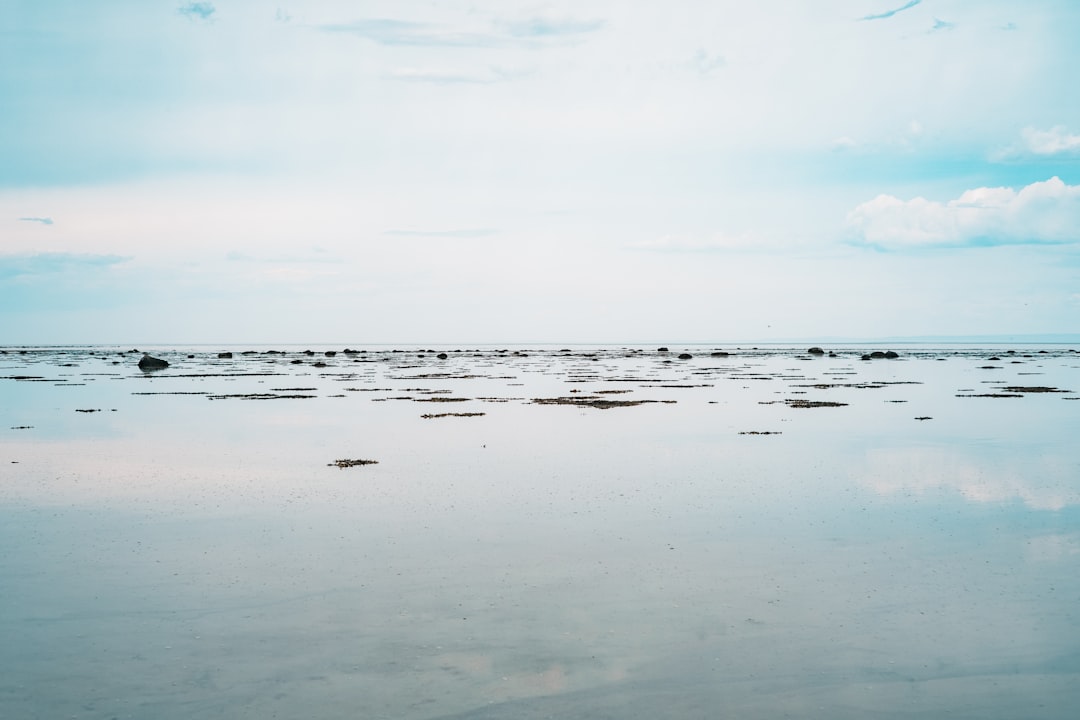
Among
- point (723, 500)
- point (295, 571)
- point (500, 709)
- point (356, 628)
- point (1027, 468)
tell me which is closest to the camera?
point (500, 709)

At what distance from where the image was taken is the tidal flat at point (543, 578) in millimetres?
8156

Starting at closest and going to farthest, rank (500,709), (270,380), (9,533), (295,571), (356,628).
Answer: (500,709)
(356,628)
(295,571)
(9,533)
(270,380)

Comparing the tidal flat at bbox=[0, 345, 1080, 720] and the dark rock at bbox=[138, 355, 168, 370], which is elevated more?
the dark rock at bbox=[138, 355, 168, 370]

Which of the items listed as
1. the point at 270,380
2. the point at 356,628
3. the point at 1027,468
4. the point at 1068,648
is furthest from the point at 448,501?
the point at 270,380

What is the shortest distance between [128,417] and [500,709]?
3244cm

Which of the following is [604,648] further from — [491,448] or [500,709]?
[491,448]

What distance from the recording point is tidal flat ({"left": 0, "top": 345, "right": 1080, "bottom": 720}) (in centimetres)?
816

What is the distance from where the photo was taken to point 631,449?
24.9 metres

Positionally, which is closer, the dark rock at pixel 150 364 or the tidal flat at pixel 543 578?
the tidal flat at pixel 543 578

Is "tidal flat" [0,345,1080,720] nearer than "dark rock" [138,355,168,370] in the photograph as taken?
Yes

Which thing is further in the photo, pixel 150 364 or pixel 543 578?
pixel 150 364

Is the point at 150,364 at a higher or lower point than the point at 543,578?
higher

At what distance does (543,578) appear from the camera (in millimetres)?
11719

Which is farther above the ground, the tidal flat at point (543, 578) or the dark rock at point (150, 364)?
the dark rock at point (150, 364)
